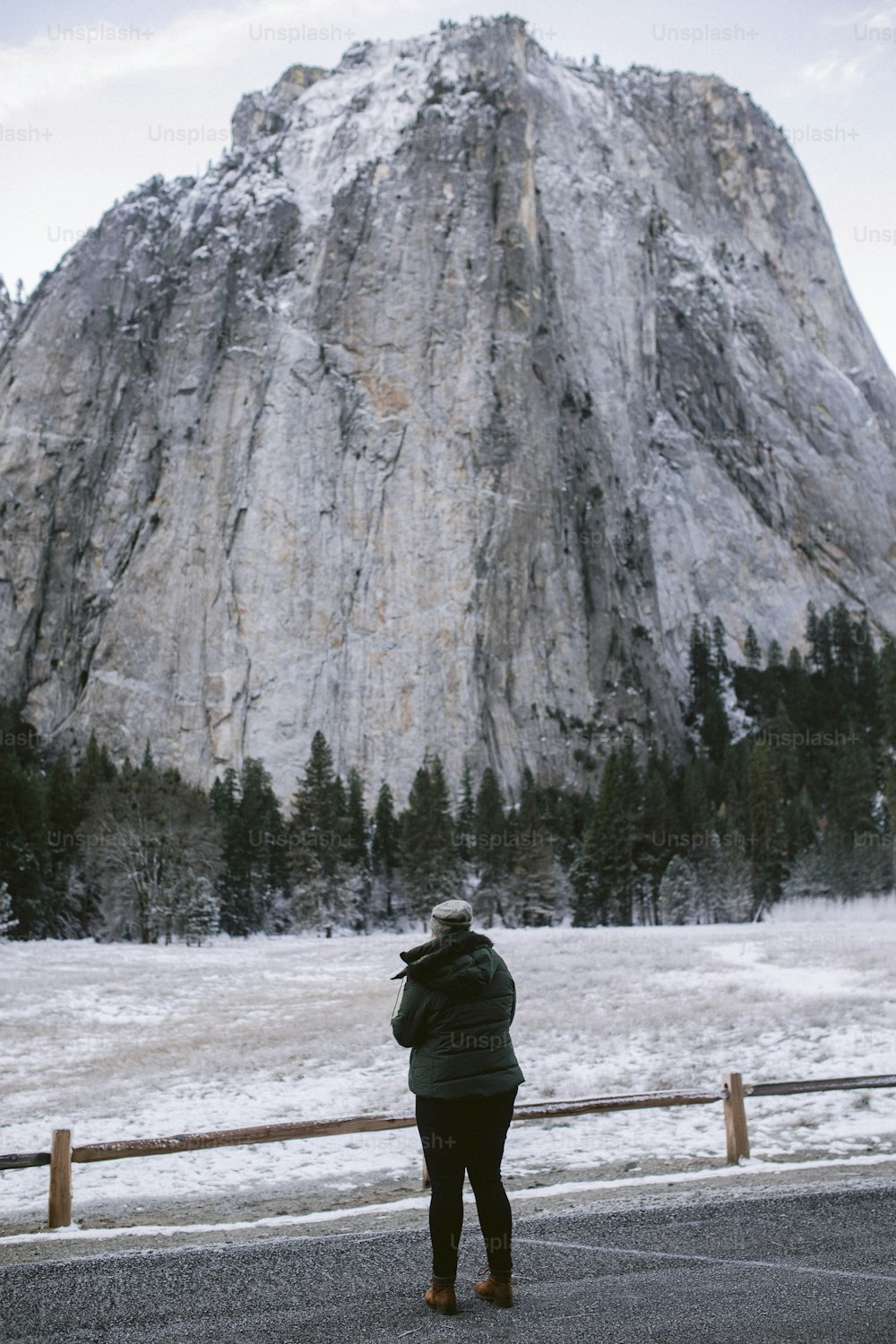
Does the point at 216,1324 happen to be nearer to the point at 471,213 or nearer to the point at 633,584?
the point at 633,584

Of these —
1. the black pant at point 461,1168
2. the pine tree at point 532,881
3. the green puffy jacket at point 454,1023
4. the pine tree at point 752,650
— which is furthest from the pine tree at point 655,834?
the green puffy jacket at point 454,1023

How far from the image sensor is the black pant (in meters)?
7.00

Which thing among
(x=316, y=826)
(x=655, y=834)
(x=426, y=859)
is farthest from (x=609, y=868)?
(x=316, y=826)

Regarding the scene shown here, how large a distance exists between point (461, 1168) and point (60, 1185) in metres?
4.72

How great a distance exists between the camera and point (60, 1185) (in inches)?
387

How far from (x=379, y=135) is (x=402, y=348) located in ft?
110

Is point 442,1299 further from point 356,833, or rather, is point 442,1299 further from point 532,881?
point 356,833

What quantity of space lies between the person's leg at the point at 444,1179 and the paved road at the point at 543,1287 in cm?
36

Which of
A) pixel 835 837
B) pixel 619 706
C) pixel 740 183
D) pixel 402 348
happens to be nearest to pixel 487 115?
pixel 402 348

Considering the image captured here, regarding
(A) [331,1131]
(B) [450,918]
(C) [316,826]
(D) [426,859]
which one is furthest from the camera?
(D) [426,859]

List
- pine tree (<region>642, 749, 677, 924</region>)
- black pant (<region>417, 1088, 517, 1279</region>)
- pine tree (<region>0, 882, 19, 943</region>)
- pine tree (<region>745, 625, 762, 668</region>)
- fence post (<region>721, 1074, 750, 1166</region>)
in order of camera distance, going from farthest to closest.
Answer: pine tree (<region>745, 625, 762, 668</region>), pine tree (<region>642, 749, 677, 924</region>), pine tree (<region>0, 882, 19, 943</region>), fence post (<region>721, 1074, 750, 1166</region>), black pant (<region>417, 1088, 517, 1279</region>)

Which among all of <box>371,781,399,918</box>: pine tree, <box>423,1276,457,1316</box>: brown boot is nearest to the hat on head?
<box>423,1276,457,1316</box>: brown boot

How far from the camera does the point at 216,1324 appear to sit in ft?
22.3

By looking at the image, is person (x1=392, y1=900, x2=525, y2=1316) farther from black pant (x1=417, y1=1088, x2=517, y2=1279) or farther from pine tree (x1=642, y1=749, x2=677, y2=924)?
pine tree (x1=642, y1=749, x2=677, y2=924)
